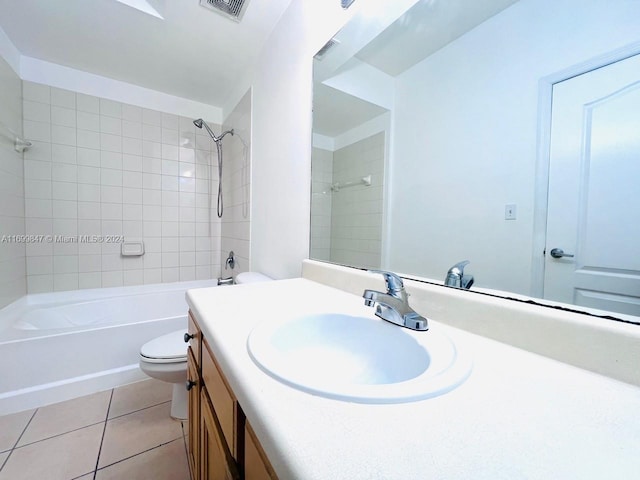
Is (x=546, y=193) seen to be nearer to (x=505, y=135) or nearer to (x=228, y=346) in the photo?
(x=505, y=135)

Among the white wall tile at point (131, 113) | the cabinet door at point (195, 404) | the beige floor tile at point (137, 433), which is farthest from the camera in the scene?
the white wall tile at point (131, 113)

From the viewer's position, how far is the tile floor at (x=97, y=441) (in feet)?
3.48

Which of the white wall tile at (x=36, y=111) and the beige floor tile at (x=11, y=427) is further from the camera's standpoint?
the white wall tile at (x=36, y=111)

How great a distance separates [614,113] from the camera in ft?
1.73

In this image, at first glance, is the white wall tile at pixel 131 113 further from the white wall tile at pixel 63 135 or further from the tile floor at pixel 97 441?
the tile floor at pixel 97 441

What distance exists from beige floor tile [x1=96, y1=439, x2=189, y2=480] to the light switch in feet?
5.10

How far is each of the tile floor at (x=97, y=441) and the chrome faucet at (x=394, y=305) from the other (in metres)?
1.17

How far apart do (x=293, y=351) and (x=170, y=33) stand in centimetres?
211

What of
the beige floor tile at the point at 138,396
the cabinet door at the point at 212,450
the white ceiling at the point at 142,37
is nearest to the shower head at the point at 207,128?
the white ceiling at the point at 142,37

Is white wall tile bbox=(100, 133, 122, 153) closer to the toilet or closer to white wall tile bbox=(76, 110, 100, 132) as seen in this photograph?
white wall tile bbox=(76, 110, 100, 132)

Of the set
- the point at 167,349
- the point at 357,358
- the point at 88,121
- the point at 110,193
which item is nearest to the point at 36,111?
the point at 88,121

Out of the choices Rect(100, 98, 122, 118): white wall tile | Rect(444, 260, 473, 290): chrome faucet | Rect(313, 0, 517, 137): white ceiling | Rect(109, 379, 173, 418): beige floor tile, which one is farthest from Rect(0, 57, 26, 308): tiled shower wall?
Rect(444, 260, 473, 290): chrome faucet

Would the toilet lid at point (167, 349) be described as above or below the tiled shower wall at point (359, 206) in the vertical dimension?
below

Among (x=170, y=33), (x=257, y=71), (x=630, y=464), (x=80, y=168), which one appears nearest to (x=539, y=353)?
(x=630, y=464)
